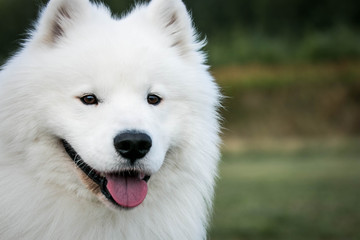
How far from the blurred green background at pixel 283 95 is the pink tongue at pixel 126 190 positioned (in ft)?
20.0

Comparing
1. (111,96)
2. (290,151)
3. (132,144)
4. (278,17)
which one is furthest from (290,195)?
(278,17)

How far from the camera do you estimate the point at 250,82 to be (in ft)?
62.0

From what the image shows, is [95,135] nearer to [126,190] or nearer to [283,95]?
[126,190]

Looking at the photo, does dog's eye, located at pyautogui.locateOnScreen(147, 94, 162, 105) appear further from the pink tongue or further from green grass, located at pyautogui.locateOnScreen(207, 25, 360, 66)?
green grass, located at pyautogui.locateOnScreen(207, 25, 360, 66)

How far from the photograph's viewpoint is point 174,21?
13.0 ft

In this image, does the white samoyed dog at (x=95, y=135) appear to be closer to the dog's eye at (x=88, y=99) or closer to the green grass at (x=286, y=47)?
the dog's eye at (x=88, y=99)

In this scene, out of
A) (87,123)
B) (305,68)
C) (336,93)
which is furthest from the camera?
(305,68)

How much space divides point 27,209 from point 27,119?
1.85 feet

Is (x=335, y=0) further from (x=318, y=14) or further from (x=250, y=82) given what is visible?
(x=250, y=82)

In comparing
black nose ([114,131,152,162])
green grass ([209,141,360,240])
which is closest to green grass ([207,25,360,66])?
green grass ([209,141,360,240])

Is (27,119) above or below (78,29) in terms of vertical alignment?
below

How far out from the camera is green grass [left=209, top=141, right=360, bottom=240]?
7.74 metres

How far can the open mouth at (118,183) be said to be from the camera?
3.34 meters

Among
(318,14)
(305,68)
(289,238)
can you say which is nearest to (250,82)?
(305,68)
